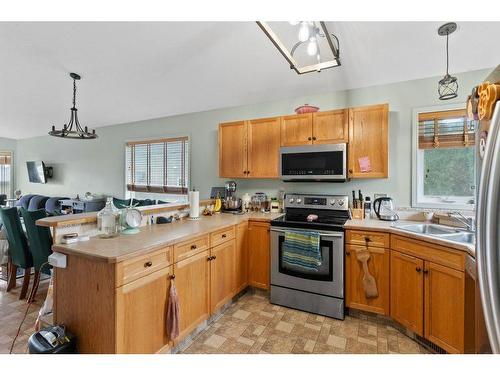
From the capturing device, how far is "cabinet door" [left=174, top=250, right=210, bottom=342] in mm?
1782

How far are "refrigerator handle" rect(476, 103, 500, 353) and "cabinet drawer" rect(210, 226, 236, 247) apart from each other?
1.77m

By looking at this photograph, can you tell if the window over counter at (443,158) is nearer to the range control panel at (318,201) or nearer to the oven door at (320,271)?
the range control panel at (318,201)

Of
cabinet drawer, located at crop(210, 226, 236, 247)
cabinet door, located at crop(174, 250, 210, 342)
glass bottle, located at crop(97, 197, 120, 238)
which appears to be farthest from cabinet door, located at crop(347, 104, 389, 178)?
glass bottle, located at crop(97, 197, 120, 238)

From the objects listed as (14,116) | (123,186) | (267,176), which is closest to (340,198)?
(267,176)

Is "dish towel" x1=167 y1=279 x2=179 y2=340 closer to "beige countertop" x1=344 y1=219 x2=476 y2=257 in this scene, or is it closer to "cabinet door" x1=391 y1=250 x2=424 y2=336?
"beige countertop" x1=344 y1=219 x2=476 y2=257

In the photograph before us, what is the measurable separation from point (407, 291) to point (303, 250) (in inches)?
35.1

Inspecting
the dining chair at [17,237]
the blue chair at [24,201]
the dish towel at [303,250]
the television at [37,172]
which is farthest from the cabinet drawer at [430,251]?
the television at [37,172]

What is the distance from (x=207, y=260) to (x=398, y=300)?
168 cm

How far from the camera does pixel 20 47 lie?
2.16 m

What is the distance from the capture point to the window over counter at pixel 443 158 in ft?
7.84

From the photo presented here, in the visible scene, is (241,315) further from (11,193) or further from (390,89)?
(11,193)

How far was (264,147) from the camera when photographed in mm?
2924

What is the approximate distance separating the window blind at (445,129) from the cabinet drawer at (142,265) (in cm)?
275
